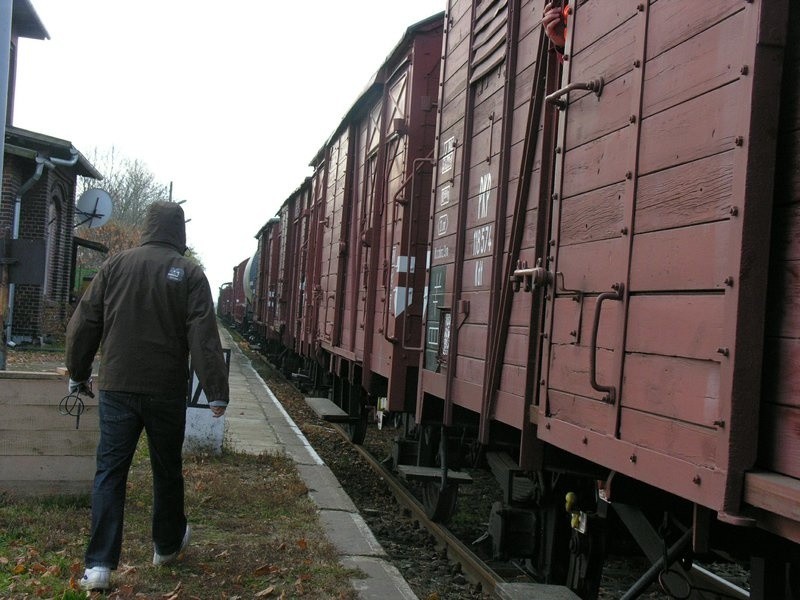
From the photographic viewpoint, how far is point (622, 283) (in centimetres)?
296

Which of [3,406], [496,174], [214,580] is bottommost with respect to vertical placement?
[214,580]

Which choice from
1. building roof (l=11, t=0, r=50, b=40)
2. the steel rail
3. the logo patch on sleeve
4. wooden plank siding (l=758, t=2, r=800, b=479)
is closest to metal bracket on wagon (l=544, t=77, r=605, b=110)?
wooden plank siding (l=758, t=2, r=800, b=479)

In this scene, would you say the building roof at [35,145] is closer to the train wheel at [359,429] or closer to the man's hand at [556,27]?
the train wheel at [359,429]

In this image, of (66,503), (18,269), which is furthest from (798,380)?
(18,269)

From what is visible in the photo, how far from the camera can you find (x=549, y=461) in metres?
3.96

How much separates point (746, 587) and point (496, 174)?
279 cm

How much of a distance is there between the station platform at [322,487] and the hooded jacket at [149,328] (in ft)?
4.57

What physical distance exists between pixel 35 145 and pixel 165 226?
14.6 metres

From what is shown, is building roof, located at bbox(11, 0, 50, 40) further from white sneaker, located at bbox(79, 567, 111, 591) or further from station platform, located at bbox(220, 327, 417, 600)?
white sneaker, located at bbox(79, 567, 111, 591)

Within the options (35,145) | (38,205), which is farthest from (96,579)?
(38,205)

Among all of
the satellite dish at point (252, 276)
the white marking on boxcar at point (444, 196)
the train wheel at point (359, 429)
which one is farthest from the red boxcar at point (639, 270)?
the satellite dish at point (252, 276)

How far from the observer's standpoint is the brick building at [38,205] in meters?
17.0

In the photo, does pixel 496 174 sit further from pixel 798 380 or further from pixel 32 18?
pixel 32 18

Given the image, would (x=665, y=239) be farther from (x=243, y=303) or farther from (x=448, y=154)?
(x=243, y=303)
